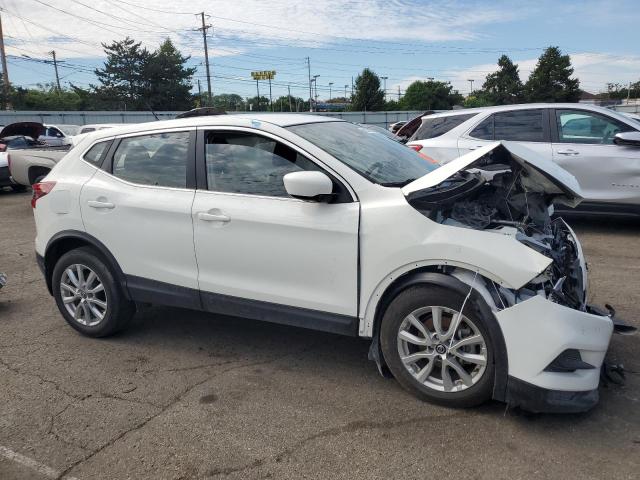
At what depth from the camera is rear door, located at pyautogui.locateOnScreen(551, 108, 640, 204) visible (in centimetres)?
709

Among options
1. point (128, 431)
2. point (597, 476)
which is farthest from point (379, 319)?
point (128, 431)

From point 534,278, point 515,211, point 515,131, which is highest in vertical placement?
point 515,131

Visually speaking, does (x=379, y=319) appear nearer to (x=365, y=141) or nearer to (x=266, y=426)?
(x=266, y=426)

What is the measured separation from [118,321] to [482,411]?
2879 mm

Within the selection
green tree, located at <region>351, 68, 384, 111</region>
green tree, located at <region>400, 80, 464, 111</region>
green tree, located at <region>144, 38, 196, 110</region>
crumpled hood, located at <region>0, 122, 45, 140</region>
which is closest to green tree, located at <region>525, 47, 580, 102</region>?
green tree, located at <region>400, 80, 464, 111</region>

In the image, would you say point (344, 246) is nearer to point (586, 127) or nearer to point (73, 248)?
point (73, 248)

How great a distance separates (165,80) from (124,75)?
15.6ft

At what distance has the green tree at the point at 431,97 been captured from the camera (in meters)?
84.1

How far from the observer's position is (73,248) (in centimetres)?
454

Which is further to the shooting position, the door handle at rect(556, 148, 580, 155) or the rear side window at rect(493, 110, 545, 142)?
the rear side window at rect(493, 110, 545, 142)

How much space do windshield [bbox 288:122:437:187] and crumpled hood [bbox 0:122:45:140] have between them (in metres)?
14.9

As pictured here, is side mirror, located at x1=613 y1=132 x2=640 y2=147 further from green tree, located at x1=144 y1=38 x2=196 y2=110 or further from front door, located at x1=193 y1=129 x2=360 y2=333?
green tree, located at x1=144 y1=38 x2=196 y2=110

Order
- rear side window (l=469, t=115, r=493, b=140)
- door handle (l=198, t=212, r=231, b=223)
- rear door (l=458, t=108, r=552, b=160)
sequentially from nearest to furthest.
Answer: door handle (l=198, t=212, r=231, b=223)
rear door (l=458, t=108, r=552, b=160)
rear side window (l=469, t=115, r=493, b=140)

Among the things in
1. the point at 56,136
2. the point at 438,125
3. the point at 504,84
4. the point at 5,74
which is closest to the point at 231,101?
the point at 504,84
